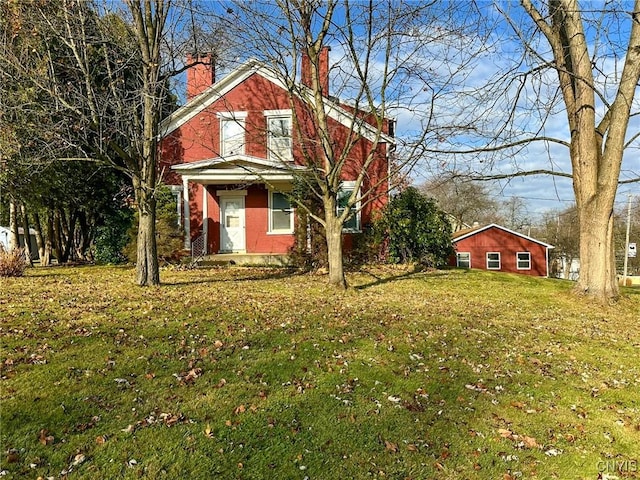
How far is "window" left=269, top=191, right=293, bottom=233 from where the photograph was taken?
53.7 ft

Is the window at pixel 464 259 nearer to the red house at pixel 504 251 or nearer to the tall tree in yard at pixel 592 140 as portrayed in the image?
the red house at pixel 504 251

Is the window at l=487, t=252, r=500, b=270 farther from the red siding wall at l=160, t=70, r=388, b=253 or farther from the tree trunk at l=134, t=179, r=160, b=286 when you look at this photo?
the tree trunk at l=134, t=179, r=160, b=286

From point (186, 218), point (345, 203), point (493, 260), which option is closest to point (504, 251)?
point (493, 260)

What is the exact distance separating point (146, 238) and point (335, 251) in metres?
4.03

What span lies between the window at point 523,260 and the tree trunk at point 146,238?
2812 cm

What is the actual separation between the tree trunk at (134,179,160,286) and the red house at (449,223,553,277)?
83.5 feet

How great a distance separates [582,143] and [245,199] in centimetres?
1113

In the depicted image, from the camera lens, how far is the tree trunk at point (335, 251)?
956 centimetres

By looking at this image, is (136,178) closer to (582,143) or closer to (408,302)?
(408,302)

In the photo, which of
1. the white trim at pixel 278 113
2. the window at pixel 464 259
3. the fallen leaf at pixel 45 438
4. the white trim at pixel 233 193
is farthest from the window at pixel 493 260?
the fallen leaf at pixel 45 438

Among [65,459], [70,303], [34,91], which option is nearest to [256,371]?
[65,459]

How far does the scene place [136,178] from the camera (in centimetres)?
895

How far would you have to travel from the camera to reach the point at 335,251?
31.7 ft

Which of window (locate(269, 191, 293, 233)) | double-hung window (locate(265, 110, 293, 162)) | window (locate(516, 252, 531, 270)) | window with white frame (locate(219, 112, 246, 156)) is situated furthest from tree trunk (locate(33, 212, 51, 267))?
window (locate(516, 252, 531, 270))
